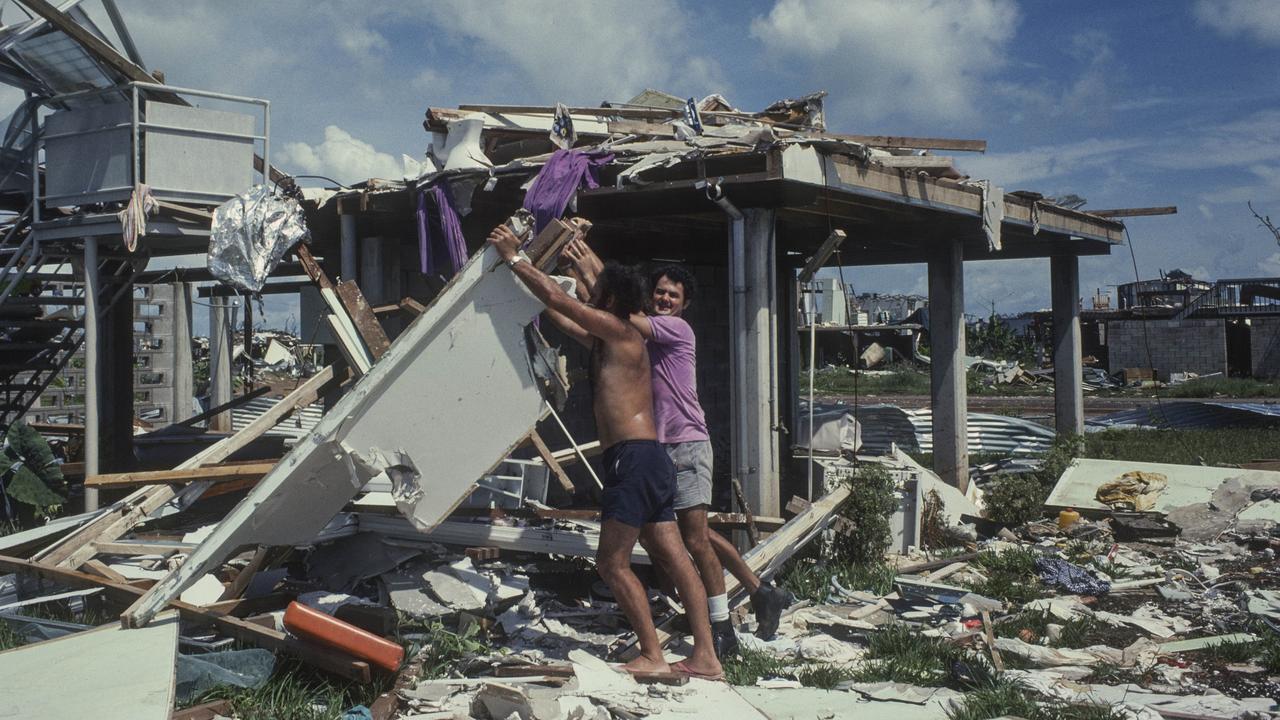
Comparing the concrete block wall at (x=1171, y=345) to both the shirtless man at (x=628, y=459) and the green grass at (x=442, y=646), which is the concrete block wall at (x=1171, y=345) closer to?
the shirtless man at (x=628, y=459)

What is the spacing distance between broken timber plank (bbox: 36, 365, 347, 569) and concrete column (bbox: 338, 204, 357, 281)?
2.47 metres

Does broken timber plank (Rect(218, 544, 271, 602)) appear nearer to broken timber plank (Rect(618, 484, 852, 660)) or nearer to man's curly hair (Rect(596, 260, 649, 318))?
broken timber plank (Rect(618, 484, 852, 660))

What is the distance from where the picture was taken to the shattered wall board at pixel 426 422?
4578 millimetres

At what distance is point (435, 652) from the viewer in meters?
4.78

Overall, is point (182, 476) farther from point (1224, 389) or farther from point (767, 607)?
point (1224, 389)

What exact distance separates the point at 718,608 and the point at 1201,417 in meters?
14.1

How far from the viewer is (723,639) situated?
15.7 ft

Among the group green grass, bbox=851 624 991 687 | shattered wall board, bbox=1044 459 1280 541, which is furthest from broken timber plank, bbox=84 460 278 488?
shattered wall board, bbox=1044 459 1280 541

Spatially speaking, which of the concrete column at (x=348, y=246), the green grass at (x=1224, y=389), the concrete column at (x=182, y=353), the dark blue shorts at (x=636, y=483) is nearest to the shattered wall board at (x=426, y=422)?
the dark blue shorts at (x=636, y=483)

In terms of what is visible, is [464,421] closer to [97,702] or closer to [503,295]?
[503,295]

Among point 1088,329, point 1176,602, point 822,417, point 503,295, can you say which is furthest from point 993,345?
point 503,295

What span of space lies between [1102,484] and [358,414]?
7.09 m

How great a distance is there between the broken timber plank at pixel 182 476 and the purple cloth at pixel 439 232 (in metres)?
2.42

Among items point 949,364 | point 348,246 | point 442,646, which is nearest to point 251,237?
point 348,246
